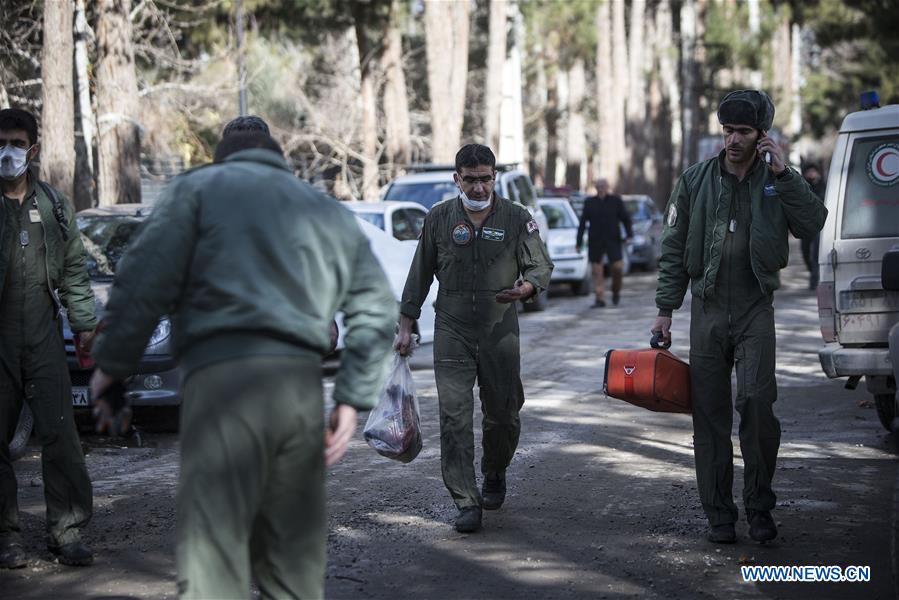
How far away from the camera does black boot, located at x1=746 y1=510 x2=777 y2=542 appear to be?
6.46m

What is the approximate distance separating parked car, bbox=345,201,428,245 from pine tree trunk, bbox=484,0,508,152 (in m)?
15.9

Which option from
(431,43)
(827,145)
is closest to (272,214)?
(431,43)

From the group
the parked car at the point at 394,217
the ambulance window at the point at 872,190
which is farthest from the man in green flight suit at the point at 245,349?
the parked car at the point at 394,217

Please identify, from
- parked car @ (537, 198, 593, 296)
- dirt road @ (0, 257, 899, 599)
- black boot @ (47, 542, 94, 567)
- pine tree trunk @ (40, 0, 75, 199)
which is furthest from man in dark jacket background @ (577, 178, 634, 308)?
black boot @ (47, 542, 94, 567)

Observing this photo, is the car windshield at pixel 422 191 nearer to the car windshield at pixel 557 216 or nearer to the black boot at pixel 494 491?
the car windshield at pixel 557 216

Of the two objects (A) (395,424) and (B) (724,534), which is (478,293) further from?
(B) (724,534)

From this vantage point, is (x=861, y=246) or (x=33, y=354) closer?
(x=33, y=354)

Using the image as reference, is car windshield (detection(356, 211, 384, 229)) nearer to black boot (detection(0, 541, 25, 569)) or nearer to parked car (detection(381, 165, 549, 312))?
parked car (detection(381, 165, 549, 312))

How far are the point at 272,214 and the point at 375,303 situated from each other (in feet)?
1.52

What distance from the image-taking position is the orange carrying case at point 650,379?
262 inches

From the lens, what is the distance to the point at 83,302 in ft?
21.9

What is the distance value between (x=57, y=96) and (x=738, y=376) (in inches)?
388

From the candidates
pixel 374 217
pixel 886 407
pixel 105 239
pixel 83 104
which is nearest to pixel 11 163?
pixel 105 239

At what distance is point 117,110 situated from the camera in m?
16.5
